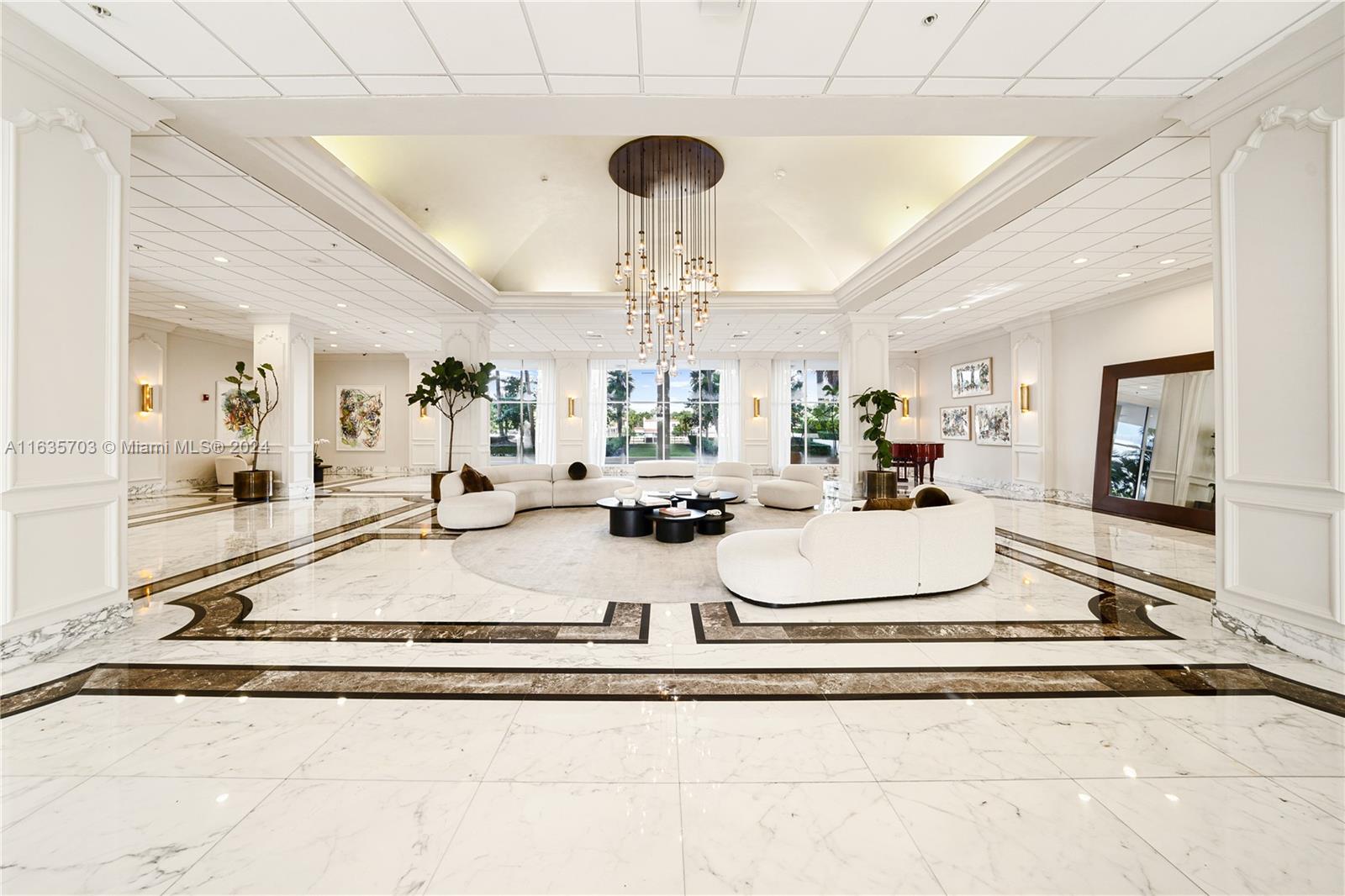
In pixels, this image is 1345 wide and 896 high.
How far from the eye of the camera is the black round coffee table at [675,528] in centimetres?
618

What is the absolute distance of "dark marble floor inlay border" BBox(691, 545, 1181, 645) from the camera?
3.35m

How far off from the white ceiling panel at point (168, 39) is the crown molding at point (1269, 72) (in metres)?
6.27

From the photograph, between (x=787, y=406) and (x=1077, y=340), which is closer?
(x=1077, y=340)

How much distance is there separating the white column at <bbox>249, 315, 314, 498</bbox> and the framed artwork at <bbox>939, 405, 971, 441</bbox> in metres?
14.5

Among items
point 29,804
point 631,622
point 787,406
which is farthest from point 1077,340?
point 29,804

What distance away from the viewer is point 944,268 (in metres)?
6.97

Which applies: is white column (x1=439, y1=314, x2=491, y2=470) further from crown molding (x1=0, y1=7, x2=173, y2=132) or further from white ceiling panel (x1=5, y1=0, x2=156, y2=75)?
white ceiling panel (x1=5, y1=0, x2=156, y2=75)

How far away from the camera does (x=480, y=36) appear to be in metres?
3.03

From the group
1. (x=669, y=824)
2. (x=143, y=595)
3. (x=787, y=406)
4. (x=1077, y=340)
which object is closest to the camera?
(x=669, y=824)

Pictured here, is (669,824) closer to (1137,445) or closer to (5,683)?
(5,683)

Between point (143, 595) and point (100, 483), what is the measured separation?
152 cm

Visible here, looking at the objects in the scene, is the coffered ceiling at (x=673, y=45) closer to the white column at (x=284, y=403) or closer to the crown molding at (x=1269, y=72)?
the crown molding at (x=1269, y=72)

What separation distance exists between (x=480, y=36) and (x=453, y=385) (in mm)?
6594

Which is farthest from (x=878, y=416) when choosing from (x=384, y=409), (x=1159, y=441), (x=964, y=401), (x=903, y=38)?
(x=384, y=409)
